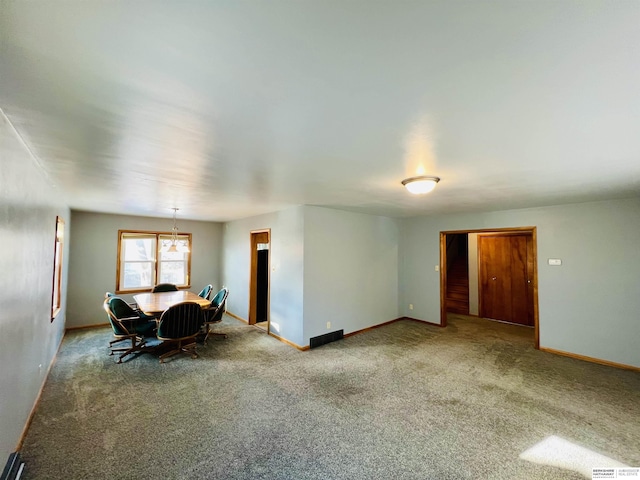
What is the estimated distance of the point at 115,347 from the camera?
178 inches

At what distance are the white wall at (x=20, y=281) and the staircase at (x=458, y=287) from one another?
26.2 feet

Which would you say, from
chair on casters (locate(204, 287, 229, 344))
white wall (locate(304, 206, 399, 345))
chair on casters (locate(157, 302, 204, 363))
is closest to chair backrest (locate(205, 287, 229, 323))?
chair on casters (locate(204, 287, 229, 344))

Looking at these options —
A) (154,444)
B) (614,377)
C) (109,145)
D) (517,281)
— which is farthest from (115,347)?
(517,281)

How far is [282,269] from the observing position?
16.4 ft

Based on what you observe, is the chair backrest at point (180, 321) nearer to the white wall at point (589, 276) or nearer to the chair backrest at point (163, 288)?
the chair backrest at point (163, 288)

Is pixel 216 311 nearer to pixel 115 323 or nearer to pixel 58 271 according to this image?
pixel 115 323

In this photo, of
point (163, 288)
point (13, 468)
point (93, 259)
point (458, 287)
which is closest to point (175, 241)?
point (163, 288)

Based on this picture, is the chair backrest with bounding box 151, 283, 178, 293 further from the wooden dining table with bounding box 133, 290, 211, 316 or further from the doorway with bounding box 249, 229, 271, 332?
the doorway with bounding box 249, 229, 271, 332

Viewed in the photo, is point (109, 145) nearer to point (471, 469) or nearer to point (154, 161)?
point (154, 161)

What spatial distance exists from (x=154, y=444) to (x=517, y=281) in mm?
7172

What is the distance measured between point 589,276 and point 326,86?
199 inches

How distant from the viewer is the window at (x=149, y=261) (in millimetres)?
6129

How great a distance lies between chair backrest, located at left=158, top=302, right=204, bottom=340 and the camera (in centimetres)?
386

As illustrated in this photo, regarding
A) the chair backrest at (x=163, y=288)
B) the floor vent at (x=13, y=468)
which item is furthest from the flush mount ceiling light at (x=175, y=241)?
the floor vent at (x=13, y=468)
